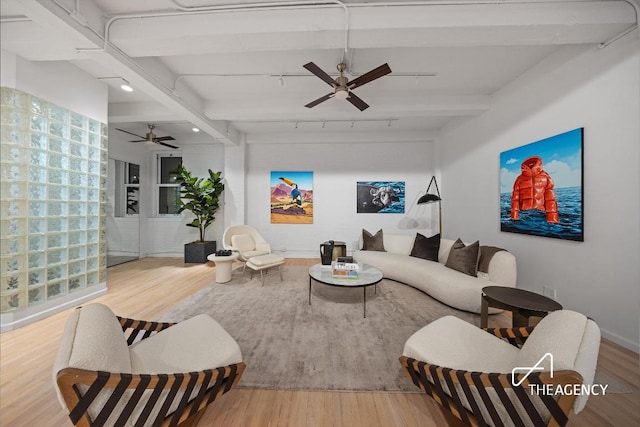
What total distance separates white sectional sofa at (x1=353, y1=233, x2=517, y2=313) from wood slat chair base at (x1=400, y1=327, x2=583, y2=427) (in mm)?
1863

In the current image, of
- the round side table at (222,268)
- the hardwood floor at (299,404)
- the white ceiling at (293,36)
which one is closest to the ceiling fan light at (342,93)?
the white ceiling at (293,36)

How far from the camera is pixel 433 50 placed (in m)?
2.85

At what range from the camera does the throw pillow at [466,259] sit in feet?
→ 10.6

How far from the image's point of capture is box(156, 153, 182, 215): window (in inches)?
253

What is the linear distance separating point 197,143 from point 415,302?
6.32 m

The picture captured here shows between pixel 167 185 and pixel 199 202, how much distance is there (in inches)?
67.4

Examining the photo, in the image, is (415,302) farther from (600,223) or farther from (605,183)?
(605,183)

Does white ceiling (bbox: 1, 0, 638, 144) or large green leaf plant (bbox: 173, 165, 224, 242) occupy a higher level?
white ceiling (bbox: 1, 0, 638, 144)

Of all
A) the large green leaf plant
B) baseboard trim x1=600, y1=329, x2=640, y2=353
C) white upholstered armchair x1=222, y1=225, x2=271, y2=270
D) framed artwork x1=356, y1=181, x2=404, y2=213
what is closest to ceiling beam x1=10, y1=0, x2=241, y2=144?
the large green leaf plant

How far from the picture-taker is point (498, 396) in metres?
1.16

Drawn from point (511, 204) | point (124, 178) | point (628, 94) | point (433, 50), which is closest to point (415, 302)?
point (511, 204)

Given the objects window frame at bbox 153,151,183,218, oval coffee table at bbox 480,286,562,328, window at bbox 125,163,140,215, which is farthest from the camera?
window frame at bbox 153,151,183,218

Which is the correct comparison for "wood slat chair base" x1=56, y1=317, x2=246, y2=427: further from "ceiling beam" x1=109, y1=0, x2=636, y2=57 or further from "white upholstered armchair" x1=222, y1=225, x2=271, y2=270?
"white upholstered armchair" x1=222, y1=225, x2=271, y2=270

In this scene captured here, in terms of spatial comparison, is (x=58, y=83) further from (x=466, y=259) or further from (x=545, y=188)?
(x=545, y=188)
